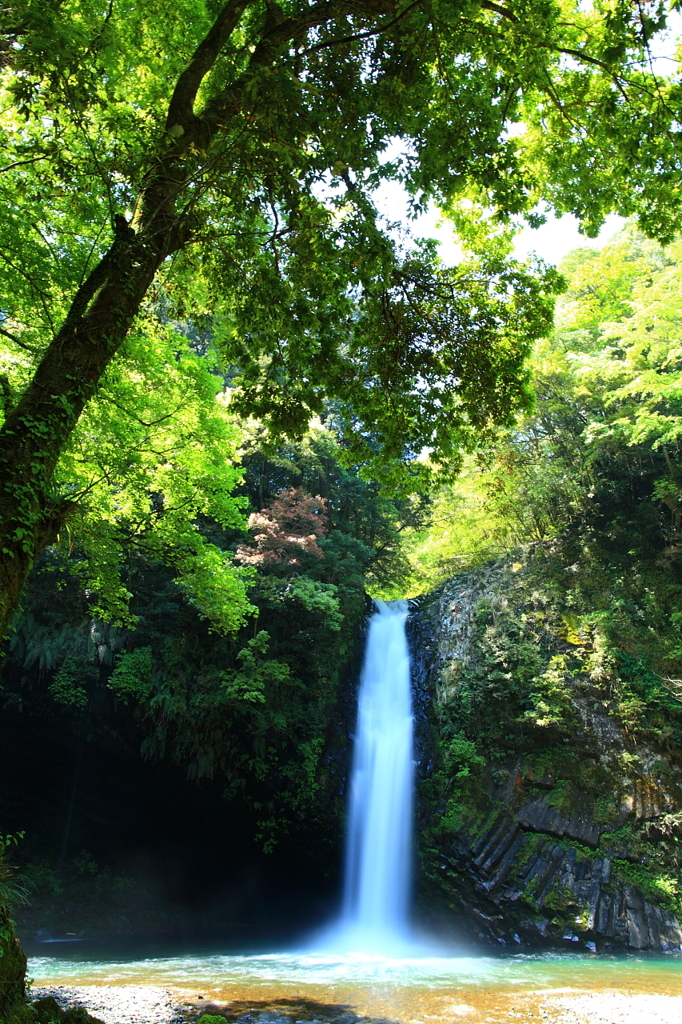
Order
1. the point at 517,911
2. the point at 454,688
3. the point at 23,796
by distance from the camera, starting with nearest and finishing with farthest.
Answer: the point at 517,911, the point at 23,796, the point at 454,688

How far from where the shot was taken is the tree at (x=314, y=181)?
3.83 m

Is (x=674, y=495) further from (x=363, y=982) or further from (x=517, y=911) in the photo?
(x=363, y=982)

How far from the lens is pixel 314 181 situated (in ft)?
16.0

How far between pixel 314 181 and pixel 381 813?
12053 millimetres

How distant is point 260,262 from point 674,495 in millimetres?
11199

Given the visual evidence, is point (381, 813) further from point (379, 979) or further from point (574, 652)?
point (574, 652)

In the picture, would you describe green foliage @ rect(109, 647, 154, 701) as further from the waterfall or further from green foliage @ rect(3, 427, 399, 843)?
the waterfall

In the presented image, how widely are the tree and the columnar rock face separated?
8082 millimetres

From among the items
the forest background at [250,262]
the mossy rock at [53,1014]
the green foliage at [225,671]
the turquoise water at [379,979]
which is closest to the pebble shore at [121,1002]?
the turquoise water at [379,979]

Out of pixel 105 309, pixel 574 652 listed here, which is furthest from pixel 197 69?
pixel 574 652

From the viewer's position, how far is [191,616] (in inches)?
501

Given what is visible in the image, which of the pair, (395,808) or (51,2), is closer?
(51,2)

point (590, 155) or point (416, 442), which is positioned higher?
point (590, 155)

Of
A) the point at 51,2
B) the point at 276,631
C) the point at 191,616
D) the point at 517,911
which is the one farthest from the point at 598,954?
the point at 51,2
